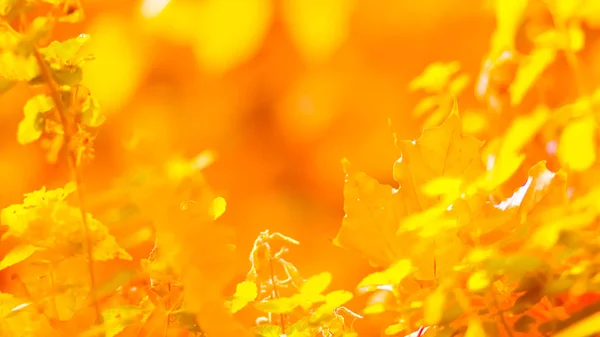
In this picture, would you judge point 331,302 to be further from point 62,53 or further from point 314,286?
point 62,53

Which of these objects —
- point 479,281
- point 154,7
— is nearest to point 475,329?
point 479,281

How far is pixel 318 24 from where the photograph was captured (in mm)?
910

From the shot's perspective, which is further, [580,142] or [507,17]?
[507,17]

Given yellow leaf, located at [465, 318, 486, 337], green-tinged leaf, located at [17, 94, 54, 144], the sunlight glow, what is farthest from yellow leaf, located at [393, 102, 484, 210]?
the sunlight glow

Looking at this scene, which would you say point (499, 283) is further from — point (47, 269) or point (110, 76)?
point (110, 76)

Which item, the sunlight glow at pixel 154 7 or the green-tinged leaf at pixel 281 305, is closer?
the green-tinged leaf at pixel 281 305

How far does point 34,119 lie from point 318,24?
1.80 feet

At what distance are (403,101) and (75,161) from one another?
2.67 ft

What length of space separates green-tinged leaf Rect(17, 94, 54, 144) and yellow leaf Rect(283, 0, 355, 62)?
18.7 inches

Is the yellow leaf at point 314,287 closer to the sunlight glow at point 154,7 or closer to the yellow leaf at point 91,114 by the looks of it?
the yellow leaf at point 91,114

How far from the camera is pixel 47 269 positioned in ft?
1.44

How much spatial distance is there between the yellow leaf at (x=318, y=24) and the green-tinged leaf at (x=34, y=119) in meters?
0.47

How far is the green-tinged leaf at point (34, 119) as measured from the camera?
1.35 ft

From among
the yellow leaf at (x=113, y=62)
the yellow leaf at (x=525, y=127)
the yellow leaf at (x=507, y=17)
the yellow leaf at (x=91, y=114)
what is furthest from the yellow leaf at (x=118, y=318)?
the yellow leaf at (x=113, y=62)
